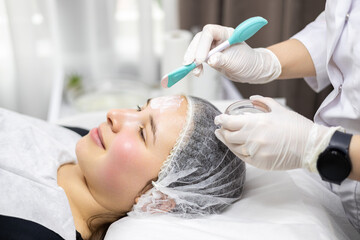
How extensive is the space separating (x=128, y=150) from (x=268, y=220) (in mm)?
428

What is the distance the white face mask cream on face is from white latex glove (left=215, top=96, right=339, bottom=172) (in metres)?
0.22

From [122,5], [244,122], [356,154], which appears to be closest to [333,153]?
[356,154]

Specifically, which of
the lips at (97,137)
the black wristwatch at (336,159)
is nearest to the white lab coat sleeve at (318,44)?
the black wristwatch at (336,159)

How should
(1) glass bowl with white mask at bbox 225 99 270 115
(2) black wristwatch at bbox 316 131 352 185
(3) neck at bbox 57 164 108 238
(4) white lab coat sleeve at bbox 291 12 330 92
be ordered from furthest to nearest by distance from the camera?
(4) white lab coat sleeve at bbox 291 12 330 92, (3) neck at bbox 57 164 108 238, (1) glass bowl with white mask at bbox 225 99 270 115, (2) black wristwatch at bbox 316 131 352 185

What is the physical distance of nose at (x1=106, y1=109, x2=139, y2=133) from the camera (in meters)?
1.20

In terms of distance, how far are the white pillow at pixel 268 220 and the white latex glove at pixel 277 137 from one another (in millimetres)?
202

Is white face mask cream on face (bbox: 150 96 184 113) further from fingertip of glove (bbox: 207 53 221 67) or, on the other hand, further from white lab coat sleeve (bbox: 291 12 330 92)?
white lab coat sleeve (bbox: 291 12 330 92)

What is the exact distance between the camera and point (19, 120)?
138cm

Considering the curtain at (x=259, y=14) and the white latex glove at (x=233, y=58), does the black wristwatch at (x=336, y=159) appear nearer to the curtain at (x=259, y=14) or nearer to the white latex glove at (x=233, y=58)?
the white latex glove at (x=233, y=58)

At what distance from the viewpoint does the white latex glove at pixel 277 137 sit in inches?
Result: 38.8

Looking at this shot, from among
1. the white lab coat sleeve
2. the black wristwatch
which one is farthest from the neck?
the white lab coat sleeve

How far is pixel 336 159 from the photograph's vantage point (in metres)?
0.93

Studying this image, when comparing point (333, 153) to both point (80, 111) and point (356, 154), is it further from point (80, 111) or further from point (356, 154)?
point (80, 111)

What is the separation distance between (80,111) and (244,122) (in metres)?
1.13
